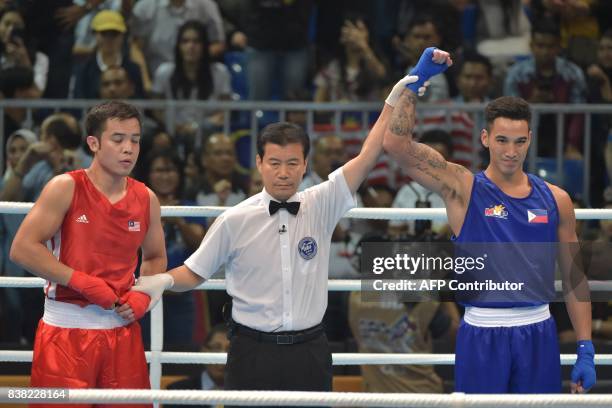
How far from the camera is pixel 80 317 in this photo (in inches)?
153

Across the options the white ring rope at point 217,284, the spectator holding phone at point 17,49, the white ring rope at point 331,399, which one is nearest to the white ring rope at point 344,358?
the white ring rope at point 217,284

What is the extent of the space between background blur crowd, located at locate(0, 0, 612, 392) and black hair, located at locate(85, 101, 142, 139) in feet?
7.87

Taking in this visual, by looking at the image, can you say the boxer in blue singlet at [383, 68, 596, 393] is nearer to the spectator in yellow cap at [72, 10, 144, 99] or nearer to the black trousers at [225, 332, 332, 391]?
the black trousers at [225, 332, 332, 391]

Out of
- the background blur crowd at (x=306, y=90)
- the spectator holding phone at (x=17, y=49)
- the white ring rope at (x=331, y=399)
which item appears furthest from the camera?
the spectator holding phone at (x=17, y=49)

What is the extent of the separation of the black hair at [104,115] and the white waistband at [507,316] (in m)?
1.41

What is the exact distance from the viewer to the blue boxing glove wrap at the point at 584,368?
4057mm

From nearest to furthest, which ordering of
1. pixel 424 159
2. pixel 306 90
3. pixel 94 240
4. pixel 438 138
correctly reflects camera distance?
pixel 94 240 → pixel 424 159 → pixel 438 138 → pixel 306 90

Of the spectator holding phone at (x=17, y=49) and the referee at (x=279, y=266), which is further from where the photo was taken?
the spectator holding phone at (x=17, y=49)

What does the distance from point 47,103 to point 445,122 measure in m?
2.52

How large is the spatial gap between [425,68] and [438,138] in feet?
9.63

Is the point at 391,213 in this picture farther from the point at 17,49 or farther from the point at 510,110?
the point at 17,49

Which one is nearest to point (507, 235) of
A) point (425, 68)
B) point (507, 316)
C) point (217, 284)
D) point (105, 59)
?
point (507, 316)

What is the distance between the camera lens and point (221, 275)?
5191mm

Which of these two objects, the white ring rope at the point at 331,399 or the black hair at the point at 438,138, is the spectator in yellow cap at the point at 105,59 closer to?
the black hair at the point at 438,138
